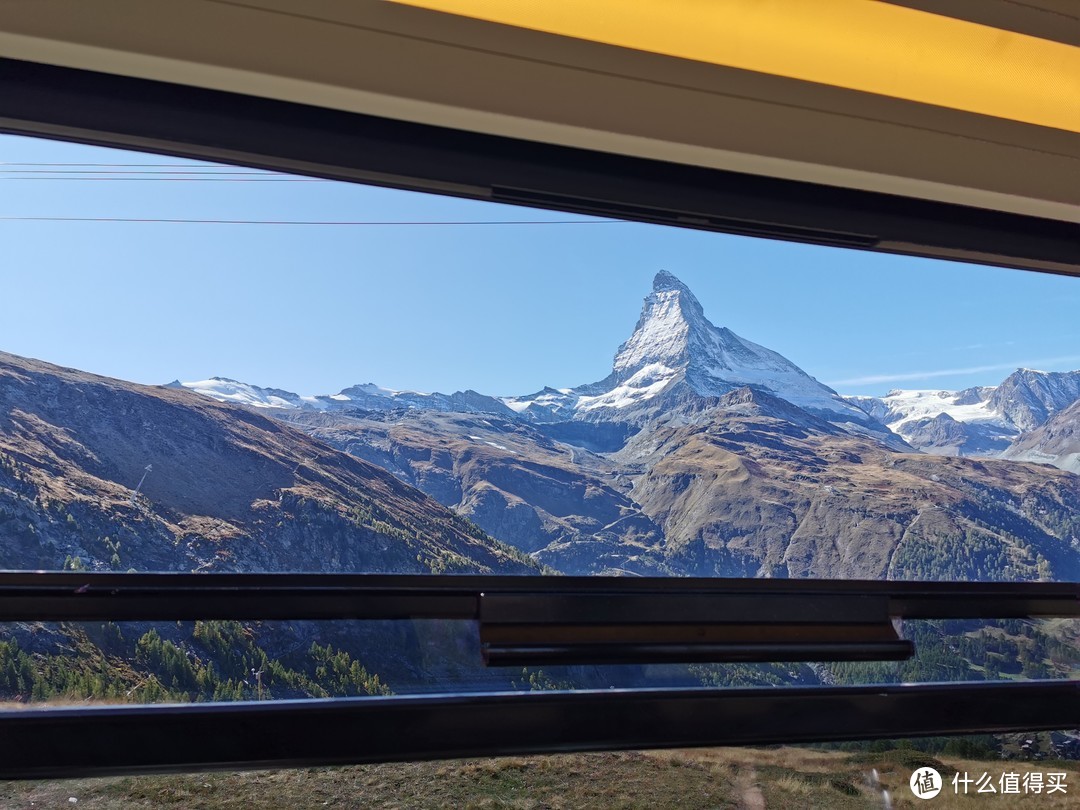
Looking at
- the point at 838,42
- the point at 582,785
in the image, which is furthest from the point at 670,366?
the point at 582,785

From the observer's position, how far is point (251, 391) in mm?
1186

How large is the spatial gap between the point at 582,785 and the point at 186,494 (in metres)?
0.74

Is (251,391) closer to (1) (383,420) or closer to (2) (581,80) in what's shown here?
(1) (383,420)

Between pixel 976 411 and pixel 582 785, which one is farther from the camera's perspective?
pixel 976 411

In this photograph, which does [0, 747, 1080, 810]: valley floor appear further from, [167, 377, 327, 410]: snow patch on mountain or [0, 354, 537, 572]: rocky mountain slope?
[167, 377, 327, 410]: snow patch on mountain

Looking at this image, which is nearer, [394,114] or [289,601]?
[289,601]

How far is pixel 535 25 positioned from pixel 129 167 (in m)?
0.69

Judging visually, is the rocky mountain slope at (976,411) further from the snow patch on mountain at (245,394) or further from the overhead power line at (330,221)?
the snow patch on mountain at (245,394)

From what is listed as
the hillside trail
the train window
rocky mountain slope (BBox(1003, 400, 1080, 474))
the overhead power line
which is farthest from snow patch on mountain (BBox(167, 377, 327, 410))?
rocky mountain slope (BBox(1003, 400, 1080, 474))

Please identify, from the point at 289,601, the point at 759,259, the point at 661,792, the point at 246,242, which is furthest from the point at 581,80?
the point at 661,792

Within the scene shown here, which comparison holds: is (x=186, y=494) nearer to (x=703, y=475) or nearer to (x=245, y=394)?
(x=245, y=394)

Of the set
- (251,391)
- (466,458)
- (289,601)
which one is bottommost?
(289,601)

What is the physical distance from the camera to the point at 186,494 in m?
1.11

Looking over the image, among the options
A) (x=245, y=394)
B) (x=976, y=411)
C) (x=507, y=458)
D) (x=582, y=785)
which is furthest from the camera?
(x=976, y=411)
